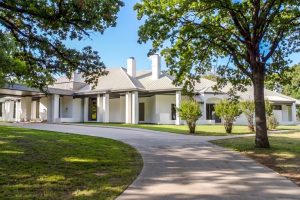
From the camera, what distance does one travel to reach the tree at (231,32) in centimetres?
1261

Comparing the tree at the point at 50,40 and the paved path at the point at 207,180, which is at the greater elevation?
the tree at the point at 50,40

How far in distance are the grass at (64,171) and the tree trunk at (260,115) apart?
4.98 meters

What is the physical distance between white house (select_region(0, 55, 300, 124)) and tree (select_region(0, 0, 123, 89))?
60.4 ft

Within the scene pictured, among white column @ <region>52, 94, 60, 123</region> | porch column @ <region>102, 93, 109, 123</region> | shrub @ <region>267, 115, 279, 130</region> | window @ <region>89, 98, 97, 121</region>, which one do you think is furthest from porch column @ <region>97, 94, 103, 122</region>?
shrub @ <region>267, 115, 279, 130</region>

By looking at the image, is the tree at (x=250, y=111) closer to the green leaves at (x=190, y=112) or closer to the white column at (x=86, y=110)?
the green leaves at (x=190, y=112)

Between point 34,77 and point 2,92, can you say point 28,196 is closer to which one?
point 34,77

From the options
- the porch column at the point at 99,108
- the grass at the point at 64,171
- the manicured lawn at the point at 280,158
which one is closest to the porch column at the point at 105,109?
the porch column at the point at 99,108

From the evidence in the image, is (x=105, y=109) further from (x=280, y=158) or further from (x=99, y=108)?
(x=280, y=158)

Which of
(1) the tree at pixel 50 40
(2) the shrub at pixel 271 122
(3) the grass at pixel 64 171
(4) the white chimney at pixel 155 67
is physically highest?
(4) the white chimney at pixel 155 67

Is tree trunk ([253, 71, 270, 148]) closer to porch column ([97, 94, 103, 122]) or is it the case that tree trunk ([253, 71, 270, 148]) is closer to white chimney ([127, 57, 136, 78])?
porch column ([97, 94, 103, 122])

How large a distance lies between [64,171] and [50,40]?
6.13m

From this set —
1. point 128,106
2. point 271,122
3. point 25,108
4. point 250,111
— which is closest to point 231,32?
point 250,111

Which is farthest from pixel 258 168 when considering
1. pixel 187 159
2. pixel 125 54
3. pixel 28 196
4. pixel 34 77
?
pixel 125 54

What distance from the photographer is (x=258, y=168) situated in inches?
325
